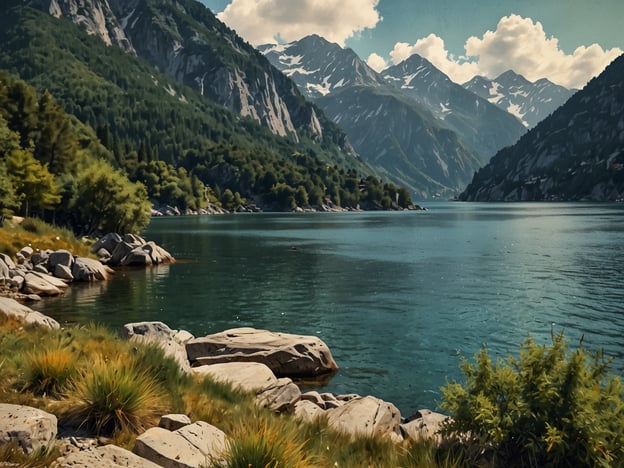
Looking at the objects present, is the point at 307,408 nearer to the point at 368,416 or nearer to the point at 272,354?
the point at 368,416

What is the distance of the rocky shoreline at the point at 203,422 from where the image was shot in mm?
8469

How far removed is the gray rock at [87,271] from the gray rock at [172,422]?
46.7 meters

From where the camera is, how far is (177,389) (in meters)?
12.5

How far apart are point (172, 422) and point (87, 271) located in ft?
155

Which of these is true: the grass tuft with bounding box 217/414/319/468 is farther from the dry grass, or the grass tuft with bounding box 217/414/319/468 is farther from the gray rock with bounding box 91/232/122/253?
the gray rock with bounding box 91/232/122/253

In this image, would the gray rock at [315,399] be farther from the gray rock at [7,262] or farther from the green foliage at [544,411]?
the gray rock at [7,262]

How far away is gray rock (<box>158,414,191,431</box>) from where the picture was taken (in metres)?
9.98

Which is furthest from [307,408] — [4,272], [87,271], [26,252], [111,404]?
[26,252]

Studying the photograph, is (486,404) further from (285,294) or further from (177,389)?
(285,294)

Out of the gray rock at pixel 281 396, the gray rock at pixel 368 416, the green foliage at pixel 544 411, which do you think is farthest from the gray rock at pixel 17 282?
the green foliage at pixel 544 411

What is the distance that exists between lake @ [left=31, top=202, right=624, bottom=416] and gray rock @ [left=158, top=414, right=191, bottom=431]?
12.9 metres

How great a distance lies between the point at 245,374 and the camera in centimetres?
1880

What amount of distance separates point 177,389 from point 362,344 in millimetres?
19296

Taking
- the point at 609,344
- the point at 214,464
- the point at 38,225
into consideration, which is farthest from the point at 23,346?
the point at 38,225
